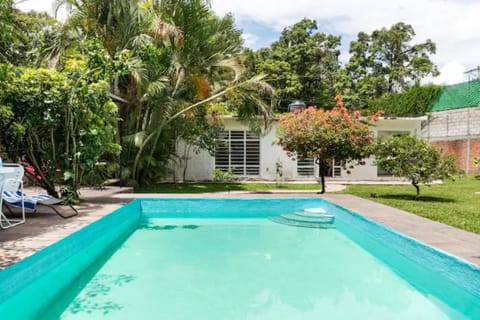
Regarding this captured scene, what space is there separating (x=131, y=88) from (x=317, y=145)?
6.89 meters

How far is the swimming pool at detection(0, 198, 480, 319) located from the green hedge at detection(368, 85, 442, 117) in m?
18.2

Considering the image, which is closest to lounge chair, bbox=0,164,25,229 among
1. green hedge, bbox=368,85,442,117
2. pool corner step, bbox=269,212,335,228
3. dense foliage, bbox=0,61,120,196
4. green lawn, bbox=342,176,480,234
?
dense foliage, bbox=0,61,120,196

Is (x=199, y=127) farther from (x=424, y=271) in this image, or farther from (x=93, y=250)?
(x=424, y=271)

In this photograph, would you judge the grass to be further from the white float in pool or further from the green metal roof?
the green metal roof

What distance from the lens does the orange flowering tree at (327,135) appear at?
12.4m

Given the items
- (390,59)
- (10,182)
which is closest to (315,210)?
(10,182)

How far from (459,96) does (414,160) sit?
14.3 m

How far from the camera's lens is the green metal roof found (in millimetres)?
22141

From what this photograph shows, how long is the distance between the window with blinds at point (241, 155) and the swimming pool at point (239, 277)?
1023 centimetres

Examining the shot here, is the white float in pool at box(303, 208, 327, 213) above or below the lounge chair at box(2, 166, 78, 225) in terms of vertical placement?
below

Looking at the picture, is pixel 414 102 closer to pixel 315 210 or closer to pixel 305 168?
→ pixel 305 168

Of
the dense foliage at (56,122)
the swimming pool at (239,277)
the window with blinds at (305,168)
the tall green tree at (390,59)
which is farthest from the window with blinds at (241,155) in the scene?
the tall green tree at (390,59)

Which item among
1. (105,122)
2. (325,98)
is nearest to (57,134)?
(105,122)

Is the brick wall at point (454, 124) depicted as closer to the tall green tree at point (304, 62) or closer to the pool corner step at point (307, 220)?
the tall green tree at point (304, 62)
